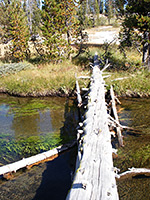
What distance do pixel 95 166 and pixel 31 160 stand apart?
6.37ft

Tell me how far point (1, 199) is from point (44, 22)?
11.5m

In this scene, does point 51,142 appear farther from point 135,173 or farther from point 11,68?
point 11,68

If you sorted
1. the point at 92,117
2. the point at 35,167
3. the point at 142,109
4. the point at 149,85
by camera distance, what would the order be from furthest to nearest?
the point at 149,85, the point at 142,109, the point at 92,117, the point at 35,167

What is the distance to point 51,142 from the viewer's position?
18.0ft

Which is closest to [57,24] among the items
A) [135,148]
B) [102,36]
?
[135,148]

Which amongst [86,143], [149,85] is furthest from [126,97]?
[86,143]

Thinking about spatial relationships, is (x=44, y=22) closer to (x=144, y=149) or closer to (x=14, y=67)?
(x=14, y=67)

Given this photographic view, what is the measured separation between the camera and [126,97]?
29.5 ft

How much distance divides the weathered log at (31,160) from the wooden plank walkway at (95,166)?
0.98m

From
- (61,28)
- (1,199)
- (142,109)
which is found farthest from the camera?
(61,28)

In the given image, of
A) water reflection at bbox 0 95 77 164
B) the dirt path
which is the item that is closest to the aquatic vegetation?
water reflection at bbox 0 95 77 164

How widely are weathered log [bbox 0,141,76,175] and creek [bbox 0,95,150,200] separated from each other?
0.16m

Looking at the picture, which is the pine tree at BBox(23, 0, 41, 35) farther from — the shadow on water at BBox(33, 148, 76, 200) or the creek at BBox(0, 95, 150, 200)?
the shadow on water at BBox(33, 148, 76, 200)

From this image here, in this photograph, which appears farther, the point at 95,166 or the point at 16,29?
the point at 16,29
